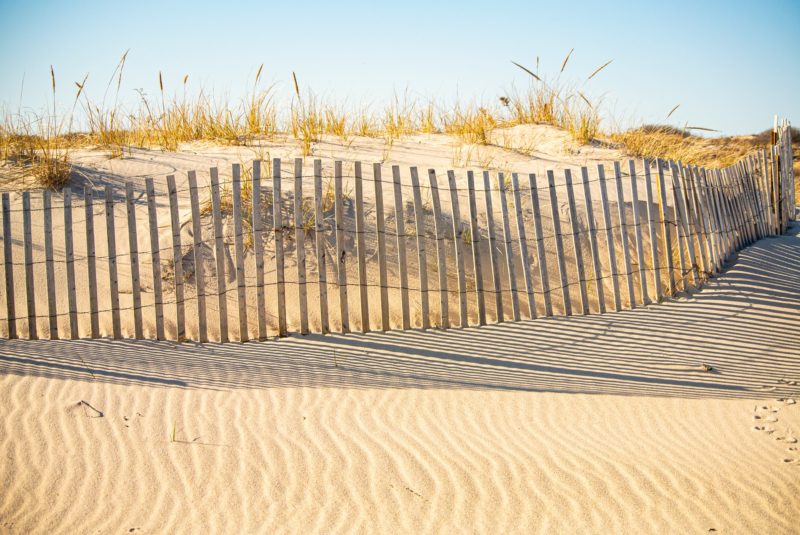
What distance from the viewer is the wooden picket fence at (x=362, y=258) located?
548 centimetres

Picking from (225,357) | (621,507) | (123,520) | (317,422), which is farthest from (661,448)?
(225,357)

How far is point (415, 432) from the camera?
149 inches

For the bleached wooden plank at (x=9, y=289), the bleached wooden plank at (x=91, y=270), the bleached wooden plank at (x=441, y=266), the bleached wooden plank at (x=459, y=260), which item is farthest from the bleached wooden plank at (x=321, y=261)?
the bleached wooden plank at (x=9, y=289)

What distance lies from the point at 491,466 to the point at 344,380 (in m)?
1.42

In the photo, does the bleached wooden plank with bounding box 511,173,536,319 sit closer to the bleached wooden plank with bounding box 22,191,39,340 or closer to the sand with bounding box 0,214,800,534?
the sand with bounding box 0,214,800,534

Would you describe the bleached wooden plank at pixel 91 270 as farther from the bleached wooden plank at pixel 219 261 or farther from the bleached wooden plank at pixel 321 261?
the bleached wooden plank at pixel 321 261

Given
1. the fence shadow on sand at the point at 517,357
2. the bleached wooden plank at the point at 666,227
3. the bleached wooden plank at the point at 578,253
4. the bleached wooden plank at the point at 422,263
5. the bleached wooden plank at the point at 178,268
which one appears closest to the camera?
the fence shadow on sand at the point at 517,357

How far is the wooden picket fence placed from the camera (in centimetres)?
548

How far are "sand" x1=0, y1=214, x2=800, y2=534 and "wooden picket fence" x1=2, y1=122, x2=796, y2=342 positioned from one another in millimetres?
376

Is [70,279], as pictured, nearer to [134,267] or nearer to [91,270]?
[91,270]

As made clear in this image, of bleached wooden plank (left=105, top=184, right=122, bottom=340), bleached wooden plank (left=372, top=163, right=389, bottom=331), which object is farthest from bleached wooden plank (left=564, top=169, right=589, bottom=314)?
bleached wooden plank (left=105, top=184, right=122, bottom=340)

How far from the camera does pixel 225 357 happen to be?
505 cm

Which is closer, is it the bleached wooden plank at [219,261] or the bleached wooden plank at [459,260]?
the bleached wooden plank at [219,261]

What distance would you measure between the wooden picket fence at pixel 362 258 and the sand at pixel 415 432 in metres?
0.38
